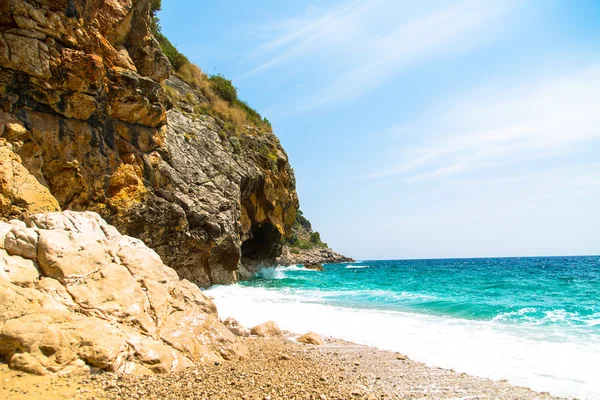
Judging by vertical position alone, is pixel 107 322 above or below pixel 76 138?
below

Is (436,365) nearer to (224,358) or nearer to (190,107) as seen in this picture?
(224,358)

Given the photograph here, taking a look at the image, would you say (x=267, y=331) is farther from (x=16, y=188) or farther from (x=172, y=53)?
(x=172, y=53)

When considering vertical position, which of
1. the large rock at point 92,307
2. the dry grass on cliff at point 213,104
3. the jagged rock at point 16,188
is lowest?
the large rock at point 92,307

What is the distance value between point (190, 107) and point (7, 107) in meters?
12.1

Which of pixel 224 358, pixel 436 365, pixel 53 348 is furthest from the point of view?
pixel 436 365

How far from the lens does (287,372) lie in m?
6.72

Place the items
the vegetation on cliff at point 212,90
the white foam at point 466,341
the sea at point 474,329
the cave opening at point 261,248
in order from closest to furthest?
the white foam at point 466,341 → the sea at point 474,329 → the vegetation on cliff at point 212,90 → the cave opening at point 261,248

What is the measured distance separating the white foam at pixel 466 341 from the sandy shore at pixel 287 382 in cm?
76

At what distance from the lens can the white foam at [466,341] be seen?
24.0ft

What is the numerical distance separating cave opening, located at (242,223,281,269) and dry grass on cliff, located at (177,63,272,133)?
9.39 m

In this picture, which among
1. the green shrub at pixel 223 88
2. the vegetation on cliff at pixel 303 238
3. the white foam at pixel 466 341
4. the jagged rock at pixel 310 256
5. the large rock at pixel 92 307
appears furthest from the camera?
the vegetation on cliff at pixel 303 238

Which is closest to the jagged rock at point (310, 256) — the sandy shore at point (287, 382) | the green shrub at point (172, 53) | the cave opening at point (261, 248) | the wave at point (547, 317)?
the cave opening at point (261, 248)

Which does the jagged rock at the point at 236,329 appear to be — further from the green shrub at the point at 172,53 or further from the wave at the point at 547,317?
the green shrub at the point at 172,53

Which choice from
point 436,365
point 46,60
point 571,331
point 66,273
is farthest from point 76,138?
point 571,331
